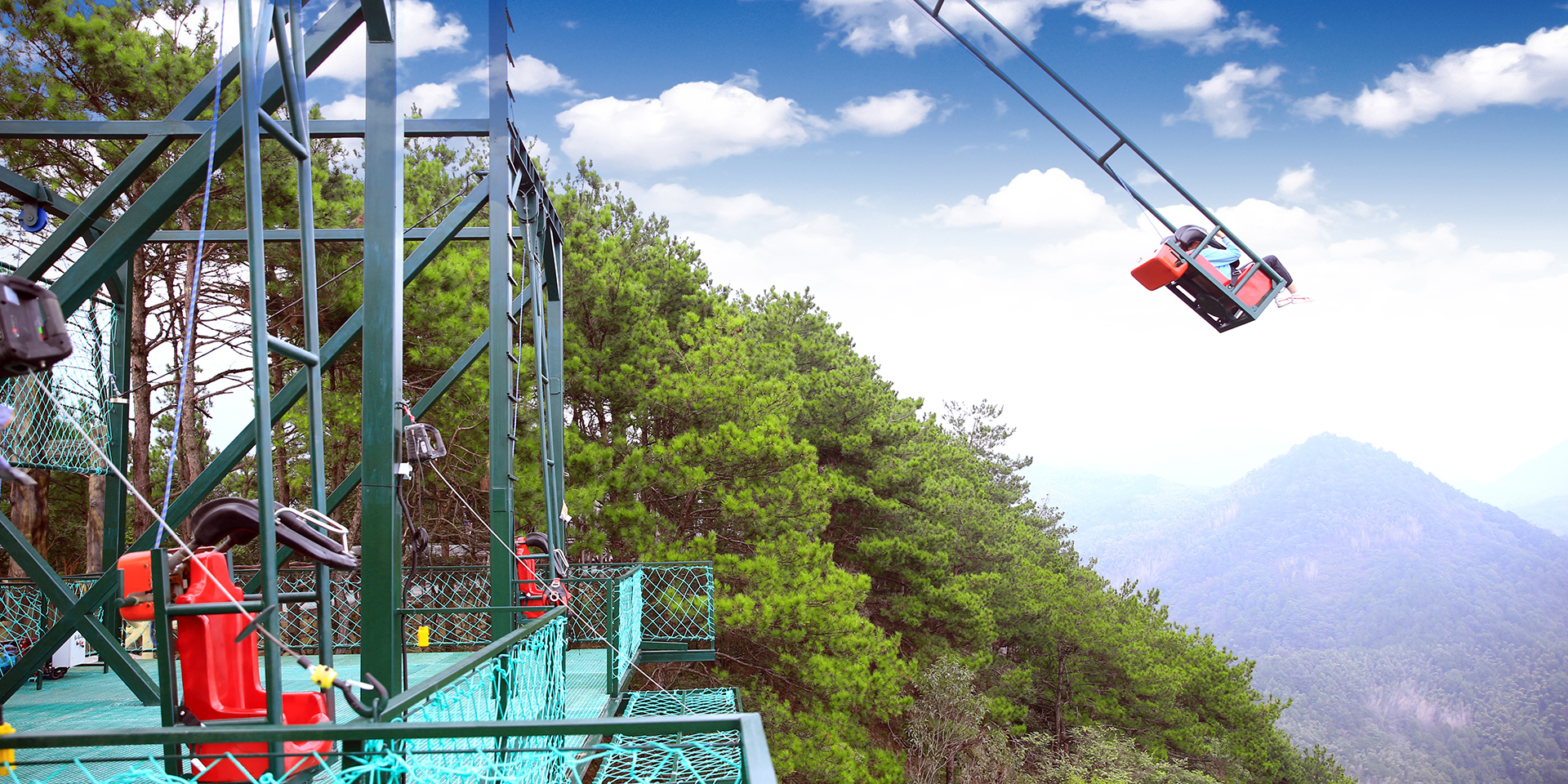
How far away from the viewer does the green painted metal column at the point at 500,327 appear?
5.11 m

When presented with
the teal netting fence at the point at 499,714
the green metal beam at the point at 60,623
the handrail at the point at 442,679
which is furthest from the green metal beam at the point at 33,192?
the handrail at the point at 442,679

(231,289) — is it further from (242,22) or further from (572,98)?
(572,98)

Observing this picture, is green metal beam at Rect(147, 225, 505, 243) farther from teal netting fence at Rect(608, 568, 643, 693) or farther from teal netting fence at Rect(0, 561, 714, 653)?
teal netting fence at Rect(608, 568, 643, 693)

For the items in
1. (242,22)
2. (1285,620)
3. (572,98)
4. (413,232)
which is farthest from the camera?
(1285,620)

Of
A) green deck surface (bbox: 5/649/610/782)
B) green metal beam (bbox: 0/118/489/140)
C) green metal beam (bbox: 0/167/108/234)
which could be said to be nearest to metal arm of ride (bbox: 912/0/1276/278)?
green metal beam (bbox: 0/118/489/140)

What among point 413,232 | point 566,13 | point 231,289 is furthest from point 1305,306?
point 566,13

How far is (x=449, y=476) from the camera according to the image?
12.1 m

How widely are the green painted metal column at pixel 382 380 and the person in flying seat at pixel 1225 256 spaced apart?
4.19m

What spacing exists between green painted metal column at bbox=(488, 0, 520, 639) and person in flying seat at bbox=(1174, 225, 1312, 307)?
4.00 m

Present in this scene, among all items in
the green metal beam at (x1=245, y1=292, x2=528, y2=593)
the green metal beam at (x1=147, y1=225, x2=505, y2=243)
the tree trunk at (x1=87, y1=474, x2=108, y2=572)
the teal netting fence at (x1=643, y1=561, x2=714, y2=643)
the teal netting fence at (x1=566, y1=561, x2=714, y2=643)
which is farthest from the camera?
the teal netting fence at (x1=643, y1=561, x2=714, y2=643)

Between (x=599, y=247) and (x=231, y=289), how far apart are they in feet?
17.1

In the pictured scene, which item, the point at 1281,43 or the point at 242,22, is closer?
the point at 242,22

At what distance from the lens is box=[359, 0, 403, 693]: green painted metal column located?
3.48 meters

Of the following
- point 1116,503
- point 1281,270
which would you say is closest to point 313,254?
point 1281,270
